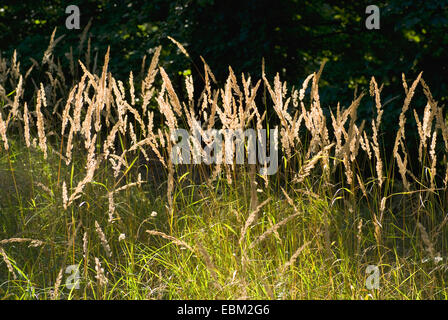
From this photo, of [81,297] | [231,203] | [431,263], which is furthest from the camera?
[231,203]

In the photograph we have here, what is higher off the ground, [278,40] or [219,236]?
[278,40]

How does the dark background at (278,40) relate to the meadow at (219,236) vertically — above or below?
above

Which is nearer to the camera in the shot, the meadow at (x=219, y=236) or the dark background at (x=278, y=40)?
the meadow at (x=219, y=236)

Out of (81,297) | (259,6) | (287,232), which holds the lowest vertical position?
(81,297)

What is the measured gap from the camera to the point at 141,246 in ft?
9.79

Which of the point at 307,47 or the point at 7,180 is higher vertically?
the point at 307,47

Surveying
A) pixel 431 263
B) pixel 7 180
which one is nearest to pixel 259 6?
pixel 7 180

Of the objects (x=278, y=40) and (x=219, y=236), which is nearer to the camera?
(x=219, y=236)

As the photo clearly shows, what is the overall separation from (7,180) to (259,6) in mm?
3447

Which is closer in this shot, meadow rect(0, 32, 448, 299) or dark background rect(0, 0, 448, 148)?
meadow rect(0, 32, 448, 299)

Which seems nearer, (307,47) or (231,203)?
(231,203)

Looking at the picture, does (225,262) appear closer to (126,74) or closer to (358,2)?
(126,74)

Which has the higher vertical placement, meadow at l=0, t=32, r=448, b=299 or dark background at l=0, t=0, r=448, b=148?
dark background at l=0, t=0, r=448, b=148
